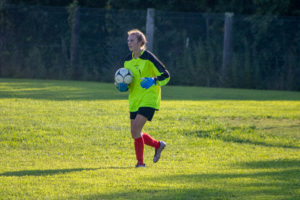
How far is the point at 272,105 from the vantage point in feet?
51.3

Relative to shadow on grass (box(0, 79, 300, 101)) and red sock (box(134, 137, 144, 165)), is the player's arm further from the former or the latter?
shadow on grass (box(0, 79, 300, 101))

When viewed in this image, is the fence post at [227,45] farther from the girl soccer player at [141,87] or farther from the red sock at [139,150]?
the red sock at [139,150]

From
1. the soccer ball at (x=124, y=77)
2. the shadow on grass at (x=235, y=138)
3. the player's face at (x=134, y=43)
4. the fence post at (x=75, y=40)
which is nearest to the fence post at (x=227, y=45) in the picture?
the fence post at (x=75, y=40)

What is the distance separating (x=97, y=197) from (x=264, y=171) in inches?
101

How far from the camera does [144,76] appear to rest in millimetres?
7418

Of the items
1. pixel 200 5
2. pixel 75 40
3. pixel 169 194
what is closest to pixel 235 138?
pixel 169 194

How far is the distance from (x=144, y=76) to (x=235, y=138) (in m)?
3.40

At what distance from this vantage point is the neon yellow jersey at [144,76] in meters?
7.30

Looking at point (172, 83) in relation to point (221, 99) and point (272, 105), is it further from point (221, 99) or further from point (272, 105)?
point (272, 105)

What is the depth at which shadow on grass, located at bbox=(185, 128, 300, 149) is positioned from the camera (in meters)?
9.80

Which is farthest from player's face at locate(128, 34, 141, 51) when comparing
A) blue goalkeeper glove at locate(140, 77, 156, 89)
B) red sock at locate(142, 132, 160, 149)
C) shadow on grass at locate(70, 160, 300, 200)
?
shadow on grass at locate(70, 160, 300, 200)

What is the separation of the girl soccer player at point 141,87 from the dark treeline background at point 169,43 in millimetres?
Result: 15458

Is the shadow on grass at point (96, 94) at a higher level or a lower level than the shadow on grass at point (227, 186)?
lower

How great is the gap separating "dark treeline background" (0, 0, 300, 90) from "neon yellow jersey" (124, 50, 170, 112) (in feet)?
50.7
